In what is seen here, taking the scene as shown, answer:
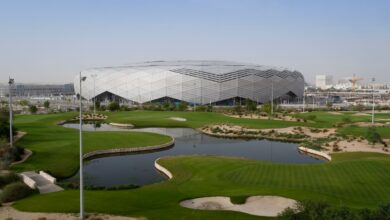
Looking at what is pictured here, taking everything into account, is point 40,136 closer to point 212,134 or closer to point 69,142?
point 69,142

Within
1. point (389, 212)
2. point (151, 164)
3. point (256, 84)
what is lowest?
point (151, 164)

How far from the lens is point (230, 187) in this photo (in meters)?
27.3

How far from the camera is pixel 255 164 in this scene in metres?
34.6

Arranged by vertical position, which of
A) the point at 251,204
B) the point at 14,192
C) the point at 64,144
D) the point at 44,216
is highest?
the point at 64,144

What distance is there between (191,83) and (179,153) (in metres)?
87.7

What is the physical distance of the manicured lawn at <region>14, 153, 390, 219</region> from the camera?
2083 cm

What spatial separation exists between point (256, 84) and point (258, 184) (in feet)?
369

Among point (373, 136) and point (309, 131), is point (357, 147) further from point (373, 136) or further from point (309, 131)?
point (309, 131)

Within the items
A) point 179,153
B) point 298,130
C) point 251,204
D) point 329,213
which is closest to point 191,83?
point 298,130

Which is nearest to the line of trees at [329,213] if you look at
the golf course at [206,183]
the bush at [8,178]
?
the golf course at [206,183]

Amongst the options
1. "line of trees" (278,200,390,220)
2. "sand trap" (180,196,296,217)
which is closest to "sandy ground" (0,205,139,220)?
"sand trap" (180,196,296,217)

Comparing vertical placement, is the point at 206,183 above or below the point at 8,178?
below

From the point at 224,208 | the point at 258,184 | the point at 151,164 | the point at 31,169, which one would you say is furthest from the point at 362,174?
the point at 31,169

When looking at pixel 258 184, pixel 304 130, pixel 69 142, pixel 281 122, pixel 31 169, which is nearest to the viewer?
pixel 258 184
